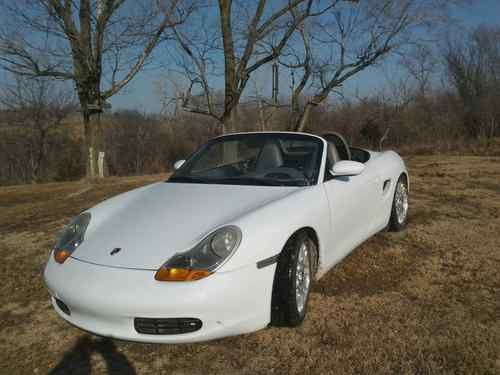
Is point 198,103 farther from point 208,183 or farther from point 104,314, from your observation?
point 104,314

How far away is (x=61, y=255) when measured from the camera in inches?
100

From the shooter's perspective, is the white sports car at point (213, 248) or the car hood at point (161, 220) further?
the car hood at point (161, 220)

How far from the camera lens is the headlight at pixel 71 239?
8.36 ft

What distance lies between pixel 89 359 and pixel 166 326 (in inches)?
25.1

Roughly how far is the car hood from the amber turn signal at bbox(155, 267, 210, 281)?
0.22ft

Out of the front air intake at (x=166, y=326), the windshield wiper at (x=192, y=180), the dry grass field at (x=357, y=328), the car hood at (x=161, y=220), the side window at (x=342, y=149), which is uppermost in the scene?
the side window at (x=342, y=149)

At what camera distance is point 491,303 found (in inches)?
110

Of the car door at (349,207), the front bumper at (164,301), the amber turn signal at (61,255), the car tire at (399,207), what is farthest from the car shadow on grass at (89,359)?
the car tire at (399,207)

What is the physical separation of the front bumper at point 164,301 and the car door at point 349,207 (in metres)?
0.95

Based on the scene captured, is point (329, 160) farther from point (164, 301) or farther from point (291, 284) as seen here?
point (164, 301)

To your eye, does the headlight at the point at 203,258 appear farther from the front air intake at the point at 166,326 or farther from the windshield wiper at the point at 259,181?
the windshield wiper at the point at 259,181

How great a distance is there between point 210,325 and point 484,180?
7589 mm

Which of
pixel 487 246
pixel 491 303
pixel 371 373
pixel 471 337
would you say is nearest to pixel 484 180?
pixel 487 246

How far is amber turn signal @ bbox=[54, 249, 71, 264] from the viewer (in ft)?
8.21
